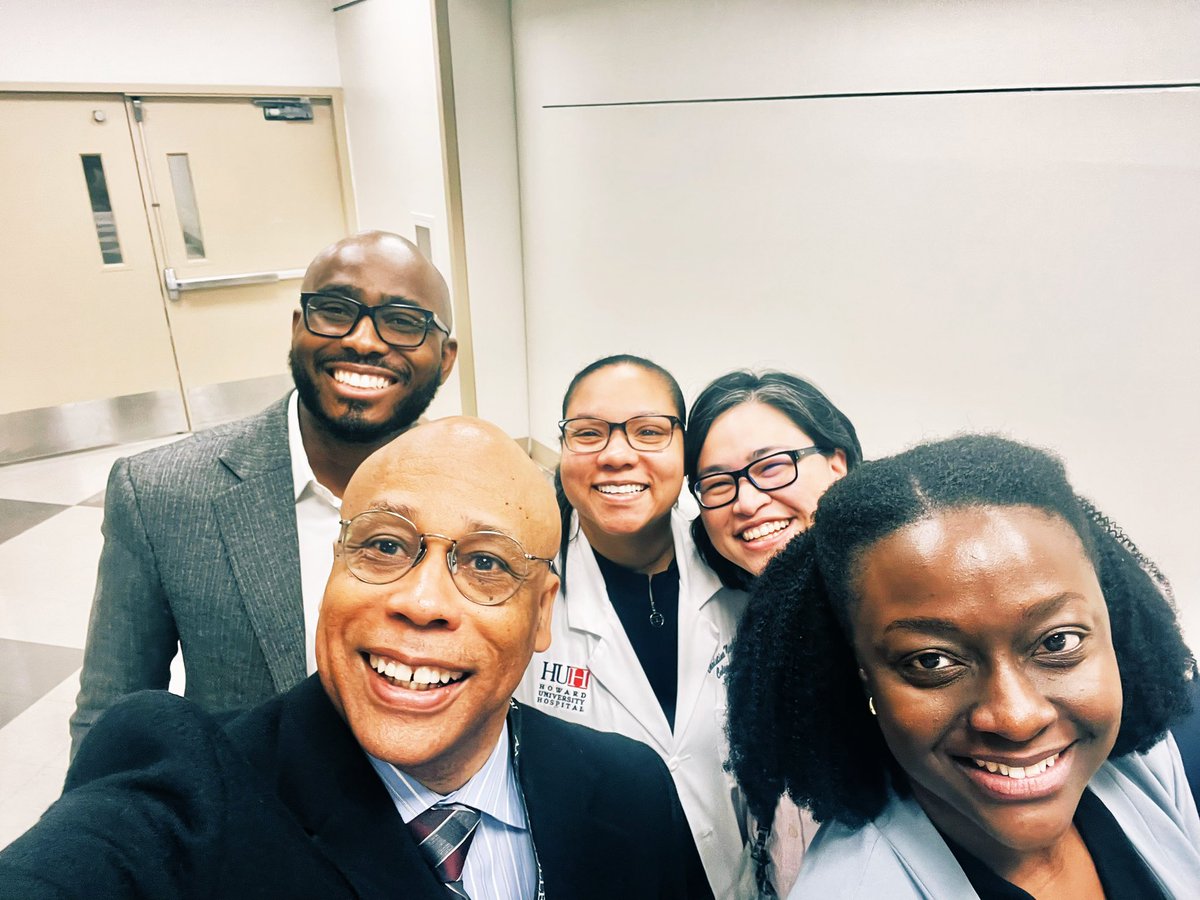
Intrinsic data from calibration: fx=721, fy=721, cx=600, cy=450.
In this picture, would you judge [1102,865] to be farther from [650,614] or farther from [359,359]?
[359,359]

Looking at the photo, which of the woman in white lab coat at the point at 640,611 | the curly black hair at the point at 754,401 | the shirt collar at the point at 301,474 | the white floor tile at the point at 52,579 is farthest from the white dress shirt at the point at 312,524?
the white floor tile at the point at 52,579

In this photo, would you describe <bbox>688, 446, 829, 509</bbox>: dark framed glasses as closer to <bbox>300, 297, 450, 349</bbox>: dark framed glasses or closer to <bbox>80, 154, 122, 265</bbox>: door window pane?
<bbox>300, 297, 450, 349</bbox>: dark framed glasses

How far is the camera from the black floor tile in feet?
13.1

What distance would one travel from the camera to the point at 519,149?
4.18 metres

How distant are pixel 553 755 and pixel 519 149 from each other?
3.85 m

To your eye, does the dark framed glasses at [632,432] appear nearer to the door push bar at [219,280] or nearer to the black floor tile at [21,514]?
the black floor tile at [21,514]

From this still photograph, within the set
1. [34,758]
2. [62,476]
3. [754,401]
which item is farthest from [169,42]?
[754,401]

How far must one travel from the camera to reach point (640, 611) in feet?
5.39

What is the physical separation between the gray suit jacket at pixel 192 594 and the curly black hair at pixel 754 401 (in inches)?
33.8

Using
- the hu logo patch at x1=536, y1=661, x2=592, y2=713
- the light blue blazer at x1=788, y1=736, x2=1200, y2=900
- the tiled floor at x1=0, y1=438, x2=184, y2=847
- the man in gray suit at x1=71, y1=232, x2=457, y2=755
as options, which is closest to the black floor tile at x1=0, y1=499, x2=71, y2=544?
the tiled floor at x1=0, y1=438, x2=184, y2=847

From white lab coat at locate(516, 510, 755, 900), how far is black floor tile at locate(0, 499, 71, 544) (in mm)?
3864

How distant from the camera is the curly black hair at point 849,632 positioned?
83 centimetres

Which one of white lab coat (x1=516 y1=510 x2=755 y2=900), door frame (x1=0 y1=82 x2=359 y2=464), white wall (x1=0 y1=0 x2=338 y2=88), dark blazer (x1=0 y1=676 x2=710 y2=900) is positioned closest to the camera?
dark blazer (x1=0 y1=676 x2=710 y2=900)

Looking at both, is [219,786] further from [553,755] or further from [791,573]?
[791,573]
